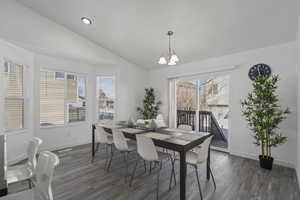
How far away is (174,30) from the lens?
3.06 metres

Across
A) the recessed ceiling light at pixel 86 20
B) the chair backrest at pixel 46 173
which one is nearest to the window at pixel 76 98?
the recessed ceiling light at pixel 86 20

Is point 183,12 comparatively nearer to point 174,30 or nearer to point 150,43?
point 174,30

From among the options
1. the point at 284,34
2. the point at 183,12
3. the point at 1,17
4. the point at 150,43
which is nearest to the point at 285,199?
the point at 284,34

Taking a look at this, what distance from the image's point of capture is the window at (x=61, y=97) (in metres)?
3.76

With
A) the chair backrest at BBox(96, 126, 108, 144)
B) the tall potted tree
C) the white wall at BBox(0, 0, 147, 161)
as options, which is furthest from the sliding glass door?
the chair backrest at BBox(96, 126, 108, 144)

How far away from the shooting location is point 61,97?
160 inches

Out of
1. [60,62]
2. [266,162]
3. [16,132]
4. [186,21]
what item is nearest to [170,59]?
[186,21]

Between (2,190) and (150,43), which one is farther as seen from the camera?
(150,43)

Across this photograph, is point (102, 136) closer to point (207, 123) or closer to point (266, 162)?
point (207, 123)

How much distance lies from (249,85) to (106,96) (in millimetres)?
4012

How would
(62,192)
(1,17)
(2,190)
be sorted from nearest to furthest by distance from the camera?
(2,190), (62,192), (1,17)

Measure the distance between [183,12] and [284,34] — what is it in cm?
201

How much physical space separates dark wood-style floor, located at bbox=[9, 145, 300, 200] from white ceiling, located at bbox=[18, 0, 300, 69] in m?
2.64

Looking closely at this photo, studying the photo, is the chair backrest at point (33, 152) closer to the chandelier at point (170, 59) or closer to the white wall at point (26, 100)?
the white wall at point (26, 100)
